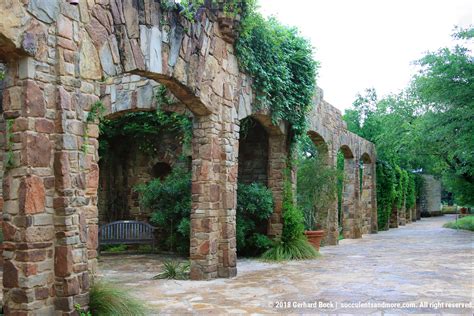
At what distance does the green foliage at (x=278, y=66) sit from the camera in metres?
8.00

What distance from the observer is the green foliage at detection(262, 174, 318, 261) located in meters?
9.48

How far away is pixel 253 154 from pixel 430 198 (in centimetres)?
2674

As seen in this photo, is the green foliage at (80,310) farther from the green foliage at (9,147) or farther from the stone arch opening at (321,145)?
the stone arch opening at (321,145)

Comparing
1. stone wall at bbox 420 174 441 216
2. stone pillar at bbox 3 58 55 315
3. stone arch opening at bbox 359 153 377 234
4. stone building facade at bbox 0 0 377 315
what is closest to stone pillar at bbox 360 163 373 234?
stone arch opening at bbox 359 153 377 234

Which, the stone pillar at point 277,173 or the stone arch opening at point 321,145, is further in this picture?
the stone arch opening at point 321,145

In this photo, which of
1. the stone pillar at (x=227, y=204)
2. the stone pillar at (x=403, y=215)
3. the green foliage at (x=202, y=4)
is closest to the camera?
the green foliage at (x=202, y=4)

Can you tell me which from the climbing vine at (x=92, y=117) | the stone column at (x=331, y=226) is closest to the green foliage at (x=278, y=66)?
the climbing vine at (x=92, y=117)

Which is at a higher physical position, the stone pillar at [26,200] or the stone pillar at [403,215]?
the stone pillar at [26,200]

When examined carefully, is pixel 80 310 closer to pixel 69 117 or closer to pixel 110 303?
pixel 110 303

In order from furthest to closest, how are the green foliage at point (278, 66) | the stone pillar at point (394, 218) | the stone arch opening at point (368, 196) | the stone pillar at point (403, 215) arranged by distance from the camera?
the stone pillar at point (403, 215)
the stone pillar at point (394, 218)
the stone arch opening at point (368, 196)
the green foliage at point (278, 66)

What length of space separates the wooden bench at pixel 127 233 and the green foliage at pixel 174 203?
817 millimetres

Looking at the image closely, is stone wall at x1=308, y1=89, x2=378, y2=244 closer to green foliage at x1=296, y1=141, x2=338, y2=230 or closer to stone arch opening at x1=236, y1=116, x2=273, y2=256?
green foliage at x1=296, y1=141, x2=338, y2=230

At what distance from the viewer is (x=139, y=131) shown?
Answer: 11898 mm

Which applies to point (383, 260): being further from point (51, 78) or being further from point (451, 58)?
point (51, 78)
